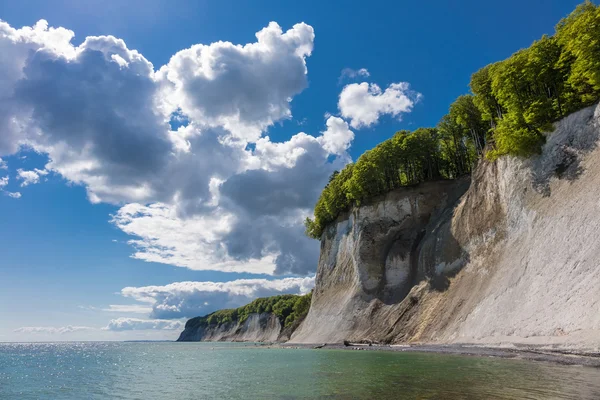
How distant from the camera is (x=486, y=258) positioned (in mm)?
40688

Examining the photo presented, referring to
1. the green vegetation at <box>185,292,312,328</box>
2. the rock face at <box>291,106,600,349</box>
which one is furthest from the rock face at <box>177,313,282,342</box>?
the rock face at <box>291,106,600,349</box>

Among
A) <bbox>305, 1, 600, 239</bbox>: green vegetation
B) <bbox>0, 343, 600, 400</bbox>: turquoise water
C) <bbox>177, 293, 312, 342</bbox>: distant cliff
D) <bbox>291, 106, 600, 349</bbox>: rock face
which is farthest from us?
<bbox>177, 293, 312, 342</bbox>: distant cliff

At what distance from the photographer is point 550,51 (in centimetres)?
3859

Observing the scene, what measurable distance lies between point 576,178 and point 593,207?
171 inches

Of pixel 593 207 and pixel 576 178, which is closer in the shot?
pixel 593 207

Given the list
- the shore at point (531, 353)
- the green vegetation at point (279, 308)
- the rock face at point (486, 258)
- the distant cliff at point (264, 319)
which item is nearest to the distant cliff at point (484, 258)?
the rock face at point (486, 258)

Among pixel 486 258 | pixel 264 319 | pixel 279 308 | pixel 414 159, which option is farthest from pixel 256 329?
pixel 486 258

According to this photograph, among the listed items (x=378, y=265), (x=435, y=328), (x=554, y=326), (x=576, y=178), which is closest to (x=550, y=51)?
(x=576, y=178)

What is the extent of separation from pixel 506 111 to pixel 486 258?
18.4 metres

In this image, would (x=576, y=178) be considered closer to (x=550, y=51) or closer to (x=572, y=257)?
(x=572, y=257)

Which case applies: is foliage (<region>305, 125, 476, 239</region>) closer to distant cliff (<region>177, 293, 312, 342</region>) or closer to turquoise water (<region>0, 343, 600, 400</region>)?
turquoise water (<region>0, 343, 600, 400</region>)

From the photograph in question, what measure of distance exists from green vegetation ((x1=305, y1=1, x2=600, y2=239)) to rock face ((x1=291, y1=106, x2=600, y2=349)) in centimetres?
212

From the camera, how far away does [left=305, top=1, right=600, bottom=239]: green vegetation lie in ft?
110

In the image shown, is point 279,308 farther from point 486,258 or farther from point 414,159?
point 486,258
